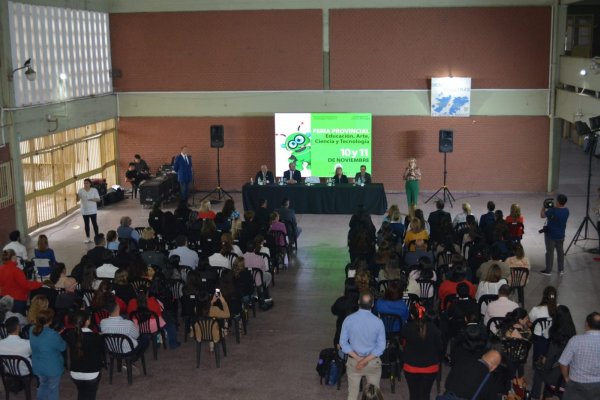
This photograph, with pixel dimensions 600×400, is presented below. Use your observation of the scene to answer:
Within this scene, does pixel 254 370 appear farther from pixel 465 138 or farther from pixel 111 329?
pixel 465 138

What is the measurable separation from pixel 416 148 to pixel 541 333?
1317 cm

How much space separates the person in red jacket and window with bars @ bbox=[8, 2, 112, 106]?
23.1 ft

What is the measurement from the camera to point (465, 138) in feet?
68.4

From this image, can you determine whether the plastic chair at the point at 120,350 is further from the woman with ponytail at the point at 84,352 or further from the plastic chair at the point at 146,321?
the woman with ponytail at the point at 84,352

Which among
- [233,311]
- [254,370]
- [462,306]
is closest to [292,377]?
[254,370]

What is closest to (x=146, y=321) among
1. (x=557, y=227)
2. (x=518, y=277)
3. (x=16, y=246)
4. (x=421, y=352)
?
(x=16, y=246)

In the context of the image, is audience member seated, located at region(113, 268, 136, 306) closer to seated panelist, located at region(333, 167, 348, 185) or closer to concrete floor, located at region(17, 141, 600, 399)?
concrete floor, located at region(17, 141, 600, 399)

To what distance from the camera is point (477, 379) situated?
5941 millimetres

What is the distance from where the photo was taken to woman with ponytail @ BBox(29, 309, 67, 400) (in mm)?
7629

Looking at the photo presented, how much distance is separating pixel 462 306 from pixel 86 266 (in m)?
4.87

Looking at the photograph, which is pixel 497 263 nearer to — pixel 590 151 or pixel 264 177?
pixel 590 151

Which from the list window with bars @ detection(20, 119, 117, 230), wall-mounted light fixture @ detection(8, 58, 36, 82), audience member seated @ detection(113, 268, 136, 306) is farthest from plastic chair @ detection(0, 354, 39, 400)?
window with bars @ detection(20, 119, 117, 230)

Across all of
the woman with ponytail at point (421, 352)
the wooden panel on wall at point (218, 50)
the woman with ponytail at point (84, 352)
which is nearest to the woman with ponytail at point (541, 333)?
the woman with ponytail at point (421, 352)

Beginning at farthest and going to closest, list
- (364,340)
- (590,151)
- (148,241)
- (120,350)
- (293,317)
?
1. (590,151)
2. (148,241)
3. (293,317)
4. (120,350)
5. (364,340)
